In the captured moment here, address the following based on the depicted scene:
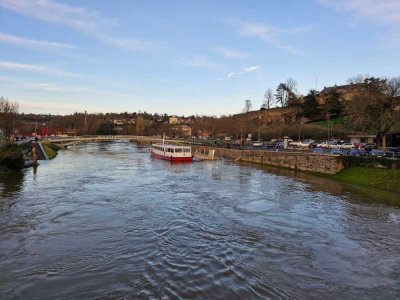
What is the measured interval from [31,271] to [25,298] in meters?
2.08

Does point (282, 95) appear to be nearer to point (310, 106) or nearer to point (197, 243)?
point (310, 106)

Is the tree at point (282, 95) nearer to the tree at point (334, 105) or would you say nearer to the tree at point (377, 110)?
the tree at point (334, 105)

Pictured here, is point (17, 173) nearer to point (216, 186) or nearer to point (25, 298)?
point (216, 186)

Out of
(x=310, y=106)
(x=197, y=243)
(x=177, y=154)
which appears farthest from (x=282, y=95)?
(x=197, y=243)

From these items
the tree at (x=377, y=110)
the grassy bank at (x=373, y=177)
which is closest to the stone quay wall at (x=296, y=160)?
the grassy bank at (x=373, y=177)

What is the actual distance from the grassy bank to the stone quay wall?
1.58 meters

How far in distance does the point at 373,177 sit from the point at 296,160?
Result: 12.3 meters

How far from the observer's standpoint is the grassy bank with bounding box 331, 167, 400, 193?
3016 centimetres

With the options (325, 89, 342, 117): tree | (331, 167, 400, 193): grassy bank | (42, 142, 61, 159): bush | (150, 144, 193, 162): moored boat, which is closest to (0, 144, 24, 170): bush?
(42, 142, 61, 159): bush

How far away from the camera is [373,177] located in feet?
106

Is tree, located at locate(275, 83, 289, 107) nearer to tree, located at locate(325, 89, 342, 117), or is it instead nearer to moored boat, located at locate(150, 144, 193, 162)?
tree, located at locate(325, 89, 342, 117)

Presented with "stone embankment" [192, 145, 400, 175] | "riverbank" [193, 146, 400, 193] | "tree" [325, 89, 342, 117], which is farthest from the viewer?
"tree" [325, 89, 342, 117]

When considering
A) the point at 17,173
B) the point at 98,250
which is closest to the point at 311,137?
the point at 17,173

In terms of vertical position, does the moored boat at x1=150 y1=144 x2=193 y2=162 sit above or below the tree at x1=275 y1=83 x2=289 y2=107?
below
